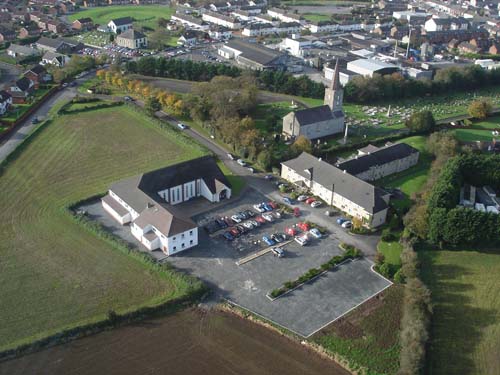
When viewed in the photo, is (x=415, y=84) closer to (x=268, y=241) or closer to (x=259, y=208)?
(x=259, y=208)

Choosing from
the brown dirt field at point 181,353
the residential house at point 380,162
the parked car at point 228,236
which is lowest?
the brown dirt field at point 181,353

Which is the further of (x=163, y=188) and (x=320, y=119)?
(x=320, y=119)

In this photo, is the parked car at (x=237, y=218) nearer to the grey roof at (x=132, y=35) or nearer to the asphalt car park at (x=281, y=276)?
the asphalt car park at (x=281, y=276)

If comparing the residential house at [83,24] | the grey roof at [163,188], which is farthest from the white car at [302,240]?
the residential house at [83,24]

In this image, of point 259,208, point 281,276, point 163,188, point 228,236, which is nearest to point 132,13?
point 163,188

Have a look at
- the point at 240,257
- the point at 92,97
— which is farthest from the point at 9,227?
the point at 92,97

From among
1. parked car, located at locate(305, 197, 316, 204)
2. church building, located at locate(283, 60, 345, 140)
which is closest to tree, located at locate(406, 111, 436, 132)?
church building, located at locate(283, 60, 345, 140)
